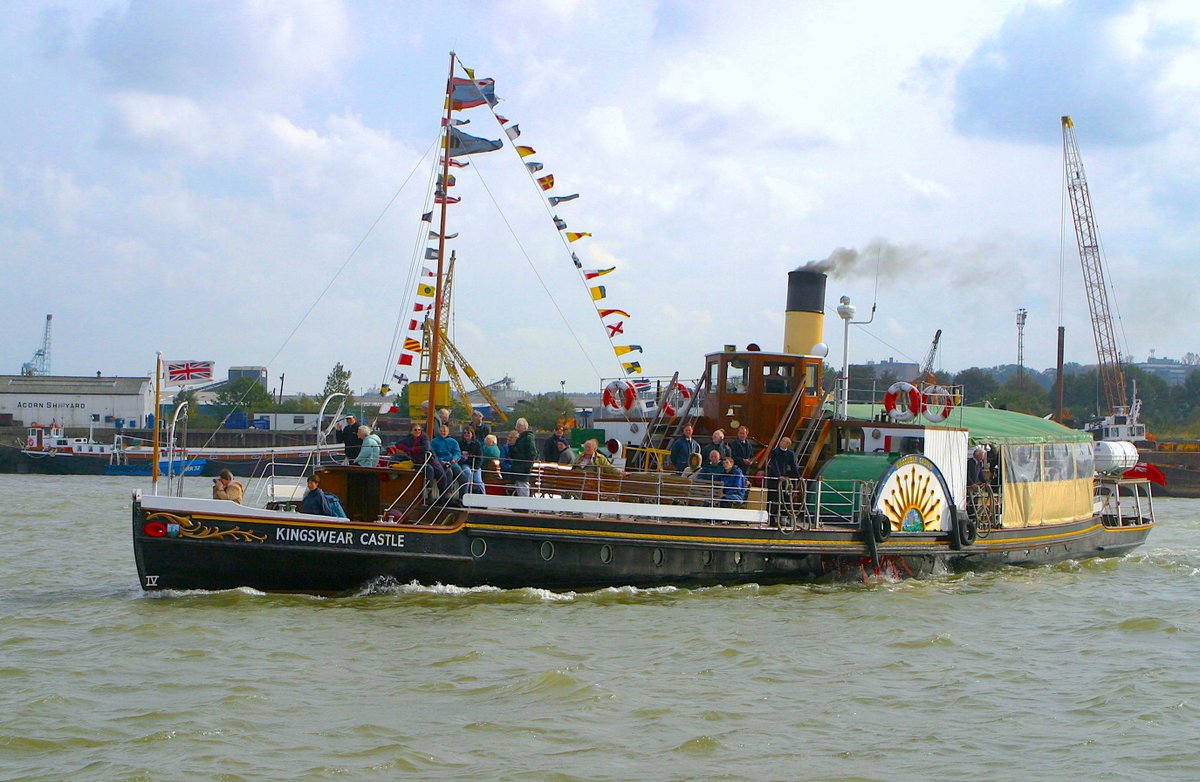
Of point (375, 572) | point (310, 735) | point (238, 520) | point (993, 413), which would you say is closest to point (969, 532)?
point (993, 413)

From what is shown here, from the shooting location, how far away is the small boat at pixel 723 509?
16.8 metres

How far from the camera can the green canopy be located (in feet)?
77.6

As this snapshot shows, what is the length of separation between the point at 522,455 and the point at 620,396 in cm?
540

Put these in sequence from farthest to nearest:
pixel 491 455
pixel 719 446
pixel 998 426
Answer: pixel 998 426 < pixel 719 446 < pixel 491 455

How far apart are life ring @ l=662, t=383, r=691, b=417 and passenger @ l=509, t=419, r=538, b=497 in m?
5.59

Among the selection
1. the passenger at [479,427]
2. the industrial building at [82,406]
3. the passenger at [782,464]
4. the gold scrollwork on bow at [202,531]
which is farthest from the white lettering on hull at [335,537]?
the industrial building at [82,406]

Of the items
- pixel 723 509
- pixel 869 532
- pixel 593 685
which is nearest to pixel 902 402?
pixel 869 532

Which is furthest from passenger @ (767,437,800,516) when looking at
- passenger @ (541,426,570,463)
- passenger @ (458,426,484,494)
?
passenger @ (458,426,484,494)

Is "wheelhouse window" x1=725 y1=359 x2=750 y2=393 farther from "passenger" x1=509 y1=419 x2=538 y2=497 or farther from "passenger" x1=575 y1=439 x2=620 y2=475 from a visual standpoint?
"passenger" x1=509 y1=419 x2=538 y2=497

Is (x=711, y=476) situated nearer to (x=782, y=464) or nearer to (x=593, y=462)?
(x=782, y=464)

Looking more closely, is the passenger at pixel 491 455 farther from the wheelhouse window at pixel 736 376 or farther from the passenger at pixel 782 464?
the wheelhouse window at pixel 736 376

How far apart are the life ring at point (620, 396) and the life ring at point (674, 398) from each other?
696mm

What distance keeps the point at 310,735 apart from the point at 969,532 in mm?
14308

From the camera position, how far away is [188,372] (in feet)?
56.2
